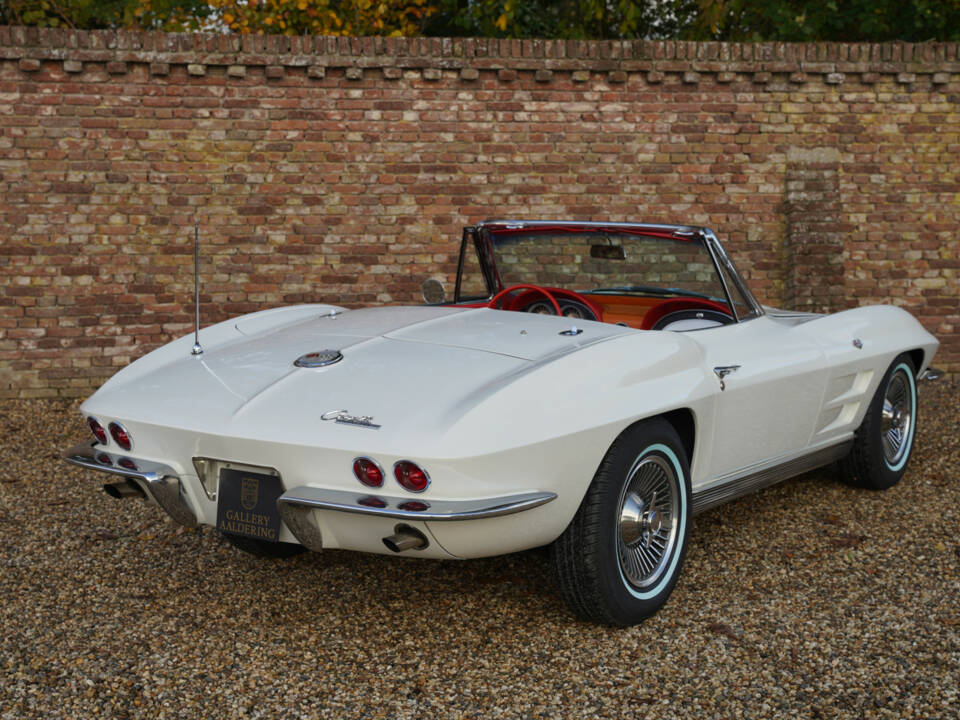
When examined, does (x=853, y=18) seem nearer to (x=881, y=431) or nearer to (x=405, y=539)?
(x=881, y=431)

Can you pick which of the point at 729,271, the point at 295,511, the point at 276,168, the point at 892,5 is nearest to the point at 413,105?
the point at 276,168

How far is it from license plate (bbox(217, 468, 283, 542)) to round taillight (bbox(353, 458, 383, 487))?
0.95 ft

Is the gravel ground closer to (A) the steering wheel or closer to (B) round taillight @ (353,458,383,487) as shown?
(B) round taillight @ (353,458,383,487)

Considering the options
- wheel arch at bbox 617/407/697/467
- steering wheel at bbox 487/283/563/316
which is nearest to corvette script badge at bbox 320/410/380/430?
wheel arch at bbox 617/407/697/467

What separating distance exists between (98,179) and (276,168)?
138cm

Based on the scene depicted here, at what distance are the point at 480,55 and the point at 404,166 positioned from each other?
109cm

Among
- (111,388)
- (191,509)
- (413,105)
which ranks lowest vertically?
(191,509)

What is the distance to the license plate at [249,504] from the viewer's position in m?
2.82

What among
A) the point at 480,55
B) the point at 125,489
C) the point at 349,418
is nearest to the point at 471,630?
the point at 349,418

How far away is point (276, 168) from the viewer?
25.6 feet

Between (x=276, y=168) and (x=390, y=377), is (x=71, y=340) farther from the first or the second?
(x=390, y=377)

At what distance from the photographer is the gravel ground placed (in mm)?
2721

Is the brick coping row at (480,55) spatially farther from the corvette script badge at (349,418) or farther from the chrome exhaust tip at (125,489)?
the corvette script badge at (349,418)

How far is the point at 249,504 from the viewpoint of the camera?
9.40 ft
